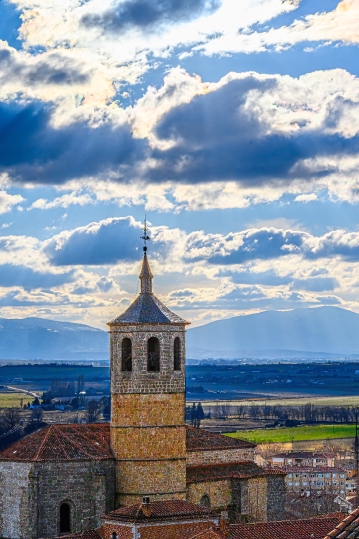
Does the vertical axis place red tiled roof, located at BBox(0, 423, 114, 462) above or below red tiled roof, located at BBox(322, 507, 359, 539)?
above

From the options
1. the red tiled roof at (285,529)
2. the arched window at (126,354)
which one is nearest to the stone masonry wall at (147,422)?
the arched window at (126,354)

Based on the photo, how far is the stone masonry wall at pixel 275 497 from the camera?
48.7 meters

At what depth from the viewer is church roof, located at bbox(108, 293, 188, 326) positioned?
4625 cm

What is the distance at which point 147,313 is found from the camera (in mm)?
46594

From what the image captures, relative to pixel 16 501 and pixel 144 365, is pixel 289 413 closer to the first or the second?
pixel 144 365

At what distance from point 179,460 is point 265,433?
9514 centimetres

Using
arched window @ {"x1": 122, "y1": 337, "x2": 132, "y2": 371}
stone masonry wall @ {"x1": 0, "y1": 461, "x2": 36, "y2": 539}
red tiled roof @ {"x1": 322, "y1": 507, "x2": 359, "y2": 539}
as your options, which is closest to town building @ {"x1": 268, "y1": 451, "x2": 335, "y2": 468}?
arched window @ {"x1": 122, "y1": 337, "x2": 132, "y2": 371}

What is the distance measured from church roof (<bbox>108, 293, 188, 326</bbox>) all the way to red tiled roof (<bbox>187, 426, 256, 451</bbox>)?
5.28m

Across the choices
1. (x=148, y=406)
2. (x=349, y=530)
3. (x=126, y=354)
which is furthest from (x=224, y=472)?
(x=349, y=530)

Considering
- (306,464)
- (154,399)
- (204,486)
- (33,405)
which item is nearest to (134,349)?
(154,399)

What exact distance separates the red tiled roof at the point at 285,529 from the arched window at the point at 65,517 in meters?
7.72

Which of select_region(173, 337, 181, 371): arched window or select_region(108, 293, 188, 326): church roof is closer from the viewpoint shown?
select_region(108, 293, 188, 326): church roof

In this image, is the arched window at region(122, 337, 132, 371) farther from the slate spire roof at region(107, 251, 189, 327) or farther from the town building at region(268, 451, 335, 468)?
the town building at region(268, 451, 335, 468)

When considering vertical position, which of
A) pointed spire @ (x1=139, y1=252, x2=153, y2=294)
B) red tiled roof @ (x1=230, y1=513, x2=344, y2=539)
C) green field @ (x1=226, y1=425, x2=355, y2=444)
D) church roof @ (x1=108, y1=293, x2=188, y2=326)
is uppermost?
pointed spire @ (x1=139, y1=252, x2=153, y2=294)
